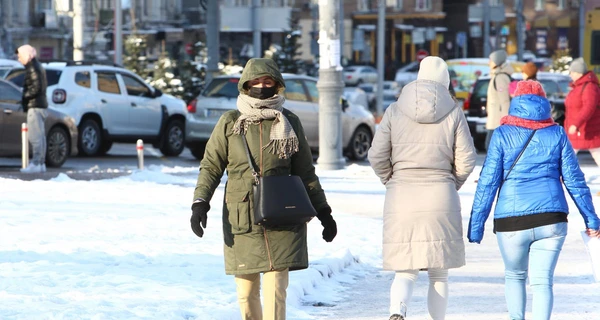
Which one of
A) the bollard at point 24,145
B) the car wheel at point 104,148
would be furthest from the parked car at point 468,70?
the bollard at point 24,145

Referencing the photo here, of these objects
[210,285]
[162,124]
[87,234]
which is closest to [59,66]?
[162,124]

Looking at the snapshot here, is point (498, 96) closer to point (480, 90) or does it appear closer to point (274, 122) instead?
point (480, 90)

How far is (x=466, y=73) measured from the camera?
118 feet

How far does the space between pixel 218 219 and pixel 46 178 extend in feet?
15.2

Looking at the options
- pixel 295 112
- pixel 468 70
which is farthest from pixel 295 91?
pixel 468 70

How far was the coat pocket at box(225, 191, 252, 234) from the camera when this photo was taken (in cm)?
645

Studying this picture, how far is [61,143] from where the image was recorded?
63.2 feet

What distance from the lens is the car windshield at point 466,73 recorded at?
34.6 m

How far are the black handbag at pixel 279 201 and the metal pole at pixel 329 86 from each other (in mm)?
12371

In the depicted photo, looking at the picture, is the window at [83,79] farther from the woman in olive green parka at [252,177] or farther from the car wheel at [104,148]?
the woman in olive green parka at [252,177]

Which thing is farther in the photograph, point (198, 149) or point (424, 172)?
point (198, 149)

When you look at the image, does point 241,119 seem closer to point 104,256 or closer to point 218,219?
point 104,256

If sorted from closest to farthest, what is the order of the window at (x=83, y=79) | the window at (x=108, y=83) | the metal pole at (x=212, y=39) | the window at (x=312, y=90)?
the window at (x=83, y=79) → the window at (x=108, y=83) → the window at (x=312, y=90) → the metal pole at (x=212, y=39)

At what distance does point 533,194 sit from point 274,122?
1505 millimetres
